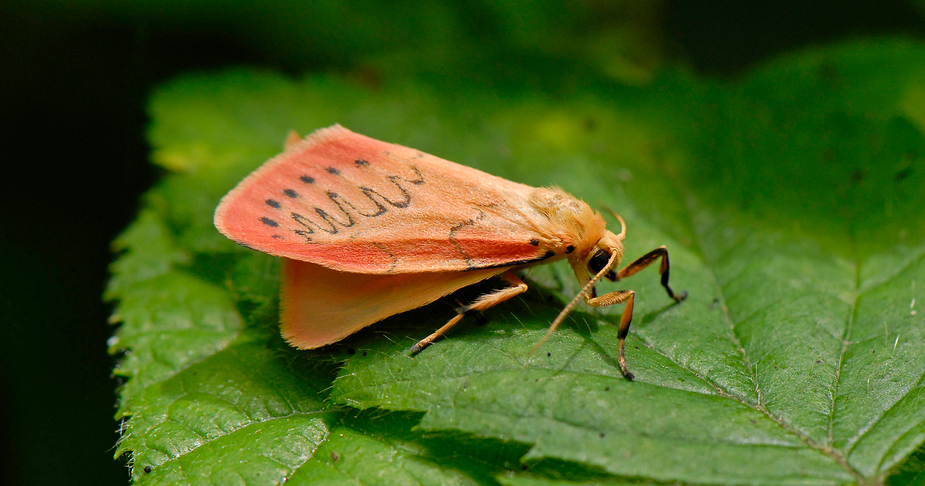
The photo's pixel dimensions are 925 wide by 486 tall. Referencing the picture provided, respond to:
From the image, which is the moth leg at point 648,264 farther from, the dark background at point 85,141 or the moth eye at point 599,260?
the dark background at point 85,141

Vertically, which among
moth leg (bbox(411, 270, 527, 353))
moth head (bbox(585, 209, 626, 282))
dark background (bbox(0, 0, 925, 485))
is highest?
moth head (bbox(585, 209, 626, 282))

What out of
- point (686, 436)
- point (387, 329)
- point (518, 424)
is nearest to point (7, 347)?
point (387, 329)

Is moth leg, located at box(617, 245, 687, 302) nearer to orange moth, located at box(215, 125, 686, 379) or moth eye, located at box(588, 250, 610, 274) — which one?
orange moth, located at box(215, 125, 686, 379)

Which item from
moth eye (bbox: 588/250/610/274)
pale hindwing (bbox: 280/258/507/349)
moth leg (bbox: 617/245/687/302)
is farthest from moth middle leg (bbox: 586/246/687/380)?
pale hindwing (bbox: 280/258/507/349)

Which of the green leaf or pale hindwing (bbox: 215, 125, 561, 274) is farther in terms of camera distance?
pale hindwing (bbox: 215, 125, 561, 274)

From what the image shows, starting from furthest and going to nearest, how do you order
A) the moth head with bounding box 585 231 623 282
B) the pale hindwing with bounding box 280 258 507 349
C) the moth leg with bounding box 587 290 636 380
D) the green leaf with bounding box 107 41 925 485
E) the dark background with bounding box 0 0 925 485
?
Answer: the dark background with bounding box 0 0 925 485 < the moth head with bounding box 585 231 623 282 < the pale hindwing with bounding box 280 258 507 349 < the moth leg with bounding box 587 290 636 380 < the green leaf with bounding box 107 41 925 485

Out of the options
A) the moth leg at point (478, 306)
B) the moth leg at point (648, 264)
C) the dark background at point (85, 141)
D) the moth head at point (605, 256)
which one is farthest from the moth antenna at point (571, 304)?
the dark background at point (85, 141)
